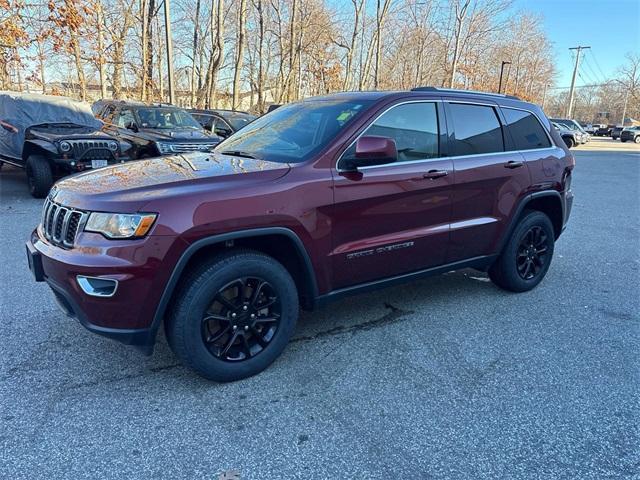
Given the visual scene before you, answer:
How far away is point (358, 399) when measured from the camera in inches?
111

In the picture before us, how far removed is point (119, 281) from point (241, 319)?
2.54 feet

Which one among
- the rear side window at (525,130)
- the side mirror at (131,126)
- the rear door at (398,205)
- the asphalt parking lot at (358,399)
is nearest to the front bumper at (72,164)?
the side mirror at (131,126)

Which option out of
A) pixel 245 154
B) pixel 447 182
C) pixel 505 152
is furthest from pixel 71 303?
pixel 505 152

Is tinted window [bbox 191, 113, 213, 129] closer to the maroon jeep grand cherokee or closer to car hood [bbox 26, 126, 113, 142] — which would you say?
car hood [bbox 26, 126, 113, 142]

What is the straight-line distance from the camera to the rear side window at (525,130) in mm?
4316

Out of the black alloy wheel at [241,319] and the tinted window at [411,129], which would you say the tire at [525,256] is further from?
the black alloy wheel at [241,319]

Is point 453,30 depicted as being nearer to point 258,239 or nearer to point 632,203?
point 632,203

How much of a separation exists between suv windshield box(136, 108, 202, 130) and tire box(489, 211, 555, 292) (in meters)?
7.94

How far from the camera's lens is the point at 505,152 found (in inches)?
165

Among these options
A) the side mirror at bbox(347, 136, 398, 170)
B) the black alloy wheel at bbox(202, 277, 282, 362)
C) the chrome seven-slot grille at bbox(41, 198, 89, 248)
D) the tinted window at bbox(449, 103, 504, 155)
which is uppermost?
the tinted window at bbox(449, 103, 504, 155)

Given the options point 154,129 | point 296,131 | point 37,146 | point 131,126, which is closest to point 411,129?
point 296,131

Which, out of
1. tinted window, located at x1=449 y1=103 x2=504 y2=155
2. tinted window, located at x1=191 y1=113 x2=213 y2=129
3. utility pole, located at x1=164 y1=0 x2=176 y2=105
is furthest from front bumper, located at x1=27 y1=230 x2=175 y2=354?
utility pole, located at x1=164 y1=0 x2=176 y2=105

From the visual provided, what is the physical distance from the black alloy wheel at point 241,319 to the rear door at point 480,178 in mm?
1699

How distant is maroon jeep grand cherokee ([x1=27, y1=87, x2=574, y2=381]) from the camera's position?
101 inches
